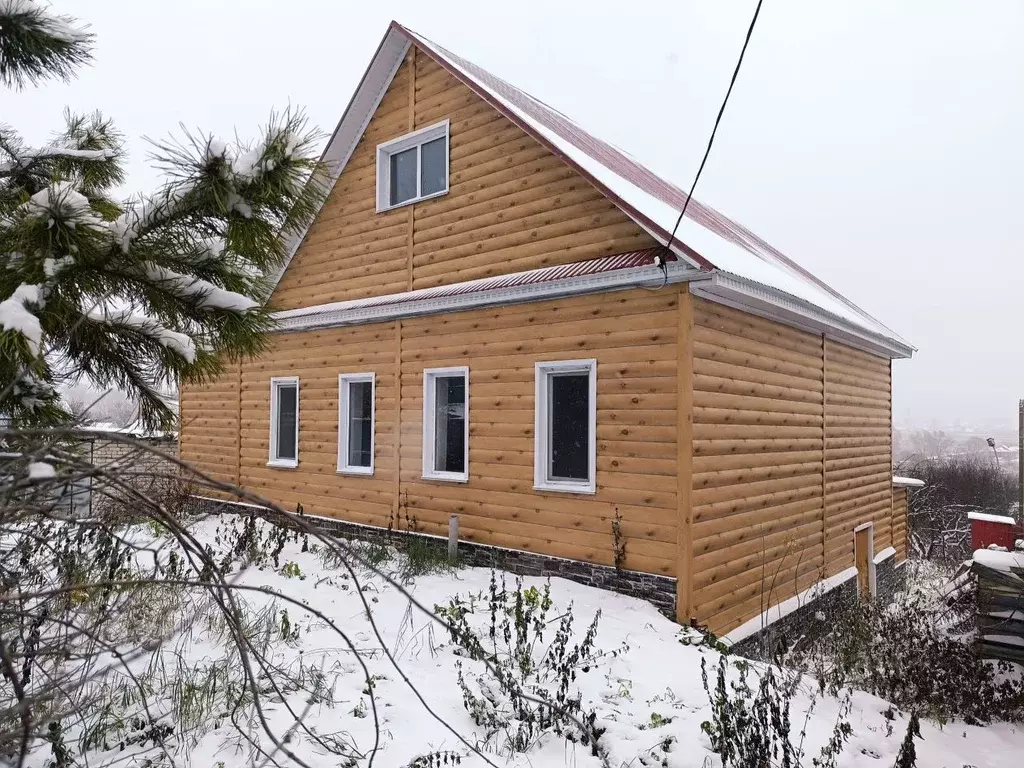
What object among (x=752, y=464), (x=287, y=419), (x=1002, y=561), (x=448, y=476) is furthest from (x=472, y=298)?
(x=1002, y=561)

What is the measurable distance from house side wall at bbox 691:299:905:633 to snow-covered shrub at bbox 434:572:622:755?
6.00ft

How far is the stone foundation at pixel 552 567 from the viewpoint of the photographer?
6.66m

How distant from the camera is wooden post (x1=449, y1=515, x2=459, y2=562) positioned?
816 cm

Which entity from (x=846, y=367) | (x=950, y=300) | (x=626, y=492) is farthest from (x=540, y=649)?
(x=950, y=300)

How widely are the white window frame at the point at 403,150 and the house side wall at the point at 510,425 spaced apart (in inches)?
69.1

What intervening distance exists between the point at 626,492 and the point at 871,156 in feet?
505

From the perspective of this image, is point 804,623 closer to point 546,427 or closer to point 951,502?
point 546,427

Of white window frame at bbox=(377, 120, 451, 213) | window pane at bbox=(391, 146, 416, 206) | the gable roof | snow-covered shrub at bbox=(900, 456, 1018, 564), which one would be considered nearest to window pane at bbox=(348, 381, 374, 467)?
the gable roof

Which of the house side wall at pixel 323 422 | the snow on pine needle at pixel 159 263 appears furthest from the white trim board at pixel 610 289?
the snow on pine needle at pixel 159 263

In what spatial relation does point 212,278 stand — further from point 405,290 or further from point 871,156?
point 871,156

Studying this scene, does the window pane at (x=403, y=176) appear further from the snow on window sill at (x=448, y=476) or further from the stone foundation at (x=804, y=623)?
the stone foundation at (x=804, y=623)

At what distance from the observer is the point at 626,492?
7000 millimetres

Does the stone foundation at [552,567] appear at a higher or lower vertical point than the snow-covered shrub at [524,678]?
higher

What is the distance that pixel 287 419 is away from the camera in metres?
11.2
